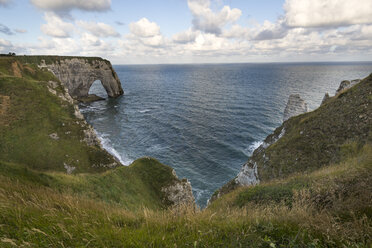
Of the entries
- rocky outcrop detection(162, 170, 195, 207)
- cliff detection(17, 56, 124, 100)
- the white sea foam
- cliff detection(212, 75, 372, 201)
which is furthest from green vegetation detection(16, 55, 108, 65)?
cliff detection(212, 75, 372, 201)

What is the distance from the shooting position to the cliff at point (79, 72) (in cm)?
7994

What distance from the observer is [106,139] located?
4997 centimetres

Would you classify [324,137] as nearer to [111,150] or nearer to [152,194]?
[152,194]

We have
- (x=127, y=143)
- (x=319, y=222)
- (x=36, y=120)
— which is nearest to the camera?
(x=319, y=222)

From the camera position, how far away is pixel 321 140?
62.3ft

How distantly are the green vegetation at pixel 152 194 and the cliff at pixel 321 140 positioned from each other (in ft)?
0.44

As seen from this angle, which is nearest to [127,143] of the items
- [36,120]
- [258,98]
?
[36,120]

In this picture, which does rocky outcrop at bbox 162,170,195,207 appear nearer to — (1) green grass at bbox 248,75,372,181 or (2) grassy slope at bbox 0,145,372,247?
(1) green grass at bbox 248,75,372,181

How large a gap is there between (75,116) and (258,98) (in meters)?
81.4

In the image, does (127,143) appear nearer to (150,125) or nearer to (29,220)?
(150,125)

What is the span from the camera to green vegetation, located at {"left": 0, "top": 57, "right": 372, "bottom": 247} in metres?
4.23

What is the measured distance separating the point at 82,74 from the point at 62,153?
264ft

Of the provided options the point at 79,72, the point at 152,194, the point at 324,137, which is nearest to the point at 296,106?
the point at 324,137

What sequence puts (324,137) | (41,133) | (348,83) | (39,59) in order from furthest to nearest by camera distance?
(39,59) → (348,83) → (41,133) → (324,137)
